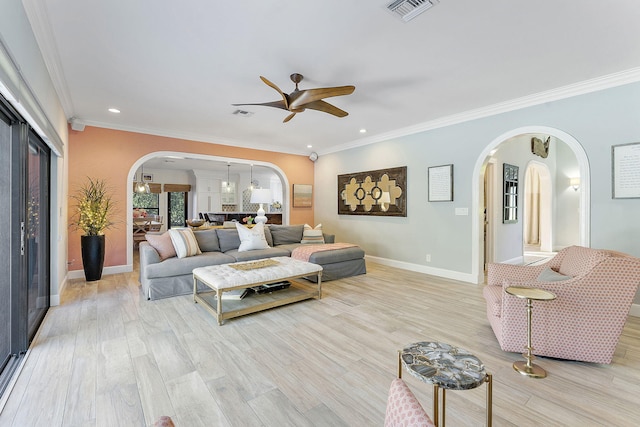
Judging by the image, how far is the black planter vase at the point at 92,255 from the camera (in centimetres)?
441

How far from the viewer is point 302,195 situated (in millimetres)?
7336

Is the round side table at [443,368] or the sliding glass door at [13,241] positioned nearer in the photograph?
the round side table at [443,368]

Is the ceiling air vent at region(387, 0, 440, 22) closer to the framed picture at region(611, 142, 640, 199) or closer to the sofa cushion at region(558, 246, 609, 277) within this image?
the sofa cushion at region(558, 246, 609, 277)

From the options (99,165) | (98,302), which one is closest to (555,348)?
(98,302)

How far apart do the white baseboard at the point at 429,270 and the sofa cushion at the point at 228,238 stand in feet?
9.34

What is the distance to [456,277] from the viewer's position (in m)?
4.70

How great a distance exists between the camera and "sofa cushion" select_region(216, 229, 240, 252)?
15.8 ft

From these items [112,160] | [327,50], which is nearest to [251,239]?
[112,160]

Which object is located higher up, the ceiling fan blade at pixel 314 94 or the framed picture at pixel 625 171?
the ceiling fan blade at pixel 314 94

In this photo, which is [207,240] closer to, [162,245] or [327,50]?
[162,245]

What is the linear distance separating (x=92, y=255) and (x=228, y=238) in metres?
2.01

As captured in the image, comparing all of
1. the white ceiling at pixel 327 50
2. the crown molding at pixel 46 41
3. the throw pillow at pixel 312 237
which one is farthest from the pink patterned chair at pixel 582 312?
the crown molding at pixel 46 41

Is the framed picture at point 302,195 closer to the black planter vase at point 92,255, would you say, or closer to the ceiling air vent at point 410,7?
the black planter vase at point 92,255

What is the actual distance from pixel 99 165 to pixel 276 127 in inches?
120
